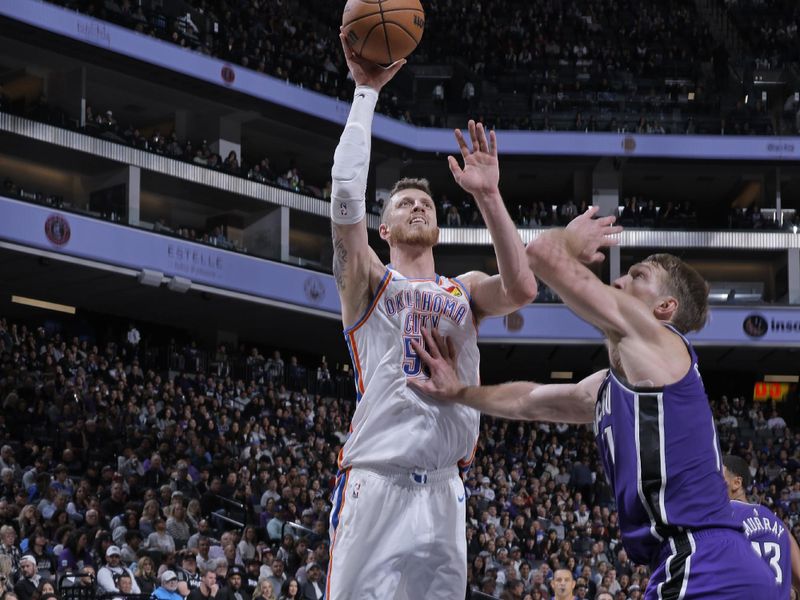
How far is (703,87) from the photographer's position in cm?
3988

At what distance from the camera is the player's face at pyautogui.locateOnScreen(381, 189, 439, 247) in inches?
252

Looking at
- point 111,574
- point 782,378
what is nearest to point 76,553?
point 111,574

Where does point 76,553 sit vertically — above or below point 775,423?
below

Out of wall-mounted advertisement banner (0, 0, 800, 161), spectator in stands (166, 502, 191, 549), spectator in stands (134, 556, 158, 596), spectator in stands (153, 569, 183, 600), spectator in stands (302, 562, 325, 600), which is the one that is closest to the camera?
spectator in stands (153, 569, 183, 600)

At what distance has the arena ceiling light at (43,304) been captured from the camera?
32206 mm

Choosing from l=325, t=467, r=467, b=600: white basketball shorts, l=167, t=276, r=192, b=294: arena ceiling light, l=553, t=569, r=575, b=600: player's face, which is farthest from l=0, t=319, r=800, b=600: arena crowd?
l=325, t=467, r=467, b=600: white basketball shorts

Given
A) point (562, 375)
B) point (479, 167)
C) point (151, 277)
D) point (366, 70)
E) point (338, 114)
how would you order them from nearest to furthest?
1. point (479, 167)
2. point (366, 70)
3. point (151, 277)
4. point (338, 114)
5. point (562, 375)

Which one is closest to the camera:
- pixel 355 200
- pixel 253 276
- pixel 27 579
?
pixel 355 200

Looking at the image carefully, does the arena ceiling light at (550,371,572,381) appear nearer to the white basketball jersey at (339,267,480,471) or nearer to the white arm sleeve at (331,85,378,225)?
the white basketball jersey at (339,267,480,471)

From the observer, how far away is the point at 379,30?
20.6 feet

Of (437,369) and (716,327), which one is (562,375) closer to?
(716,327)

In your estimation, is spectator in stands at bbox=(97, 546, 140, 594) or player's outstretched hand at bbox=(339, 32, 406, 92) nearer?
player's outstretched hand at bbox=(339, 32, 406, 92)

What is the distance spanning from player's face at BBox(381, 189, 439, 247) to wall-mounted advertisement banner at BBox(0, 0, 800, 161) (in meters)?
24.8

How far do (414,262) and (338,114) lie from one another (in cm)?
3002
